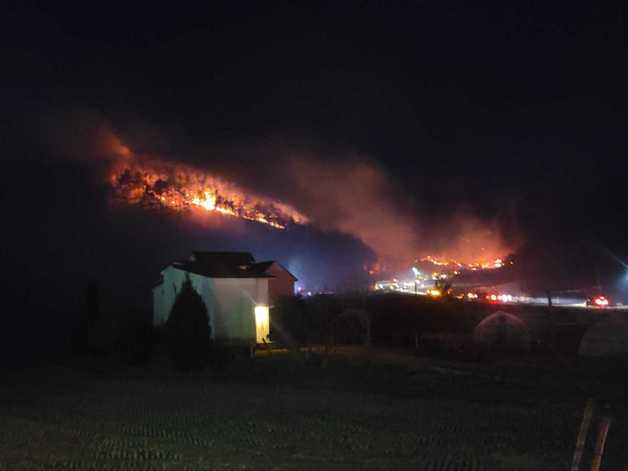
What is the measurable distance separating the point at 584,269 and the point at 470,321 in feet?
92.7

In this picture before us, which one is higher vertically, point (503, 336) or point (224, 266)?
point (224, 266)

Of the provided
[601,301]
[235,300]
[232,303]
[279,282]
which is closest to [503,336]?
[235,300]

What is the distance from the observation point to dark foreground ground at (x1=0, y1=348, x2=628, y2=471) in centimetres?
1074

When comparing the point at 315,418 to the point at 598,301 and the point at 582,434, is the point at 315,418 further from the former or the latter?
the point at 598,301

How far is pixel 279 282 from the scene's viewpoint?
40.5 metres

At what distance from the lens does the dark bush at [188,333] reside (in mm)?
26688

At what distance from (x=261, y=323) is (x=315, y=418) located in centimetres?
2030

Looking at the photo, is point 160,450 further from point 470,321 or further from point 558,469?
point 470,321

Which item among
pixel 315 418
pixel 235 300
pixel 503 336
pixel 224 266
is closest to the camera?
pixel 315 418

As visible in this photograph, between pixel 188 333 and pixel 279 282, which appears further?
pixel 279 282

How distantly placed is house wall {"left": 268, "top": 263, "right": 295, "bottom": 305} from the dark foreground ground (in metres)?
14.9

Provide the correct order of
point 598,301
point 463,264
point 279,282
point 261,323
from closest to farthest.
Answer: point 261,323 < point 598,301 < point 279,282 < point 463,264

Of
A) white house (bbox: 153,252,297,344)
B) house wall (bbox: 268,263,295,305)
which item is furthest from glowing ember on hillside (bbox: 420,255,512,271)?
white house (bbox: 153,252,297,344)

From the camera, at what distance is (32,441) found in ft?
41.9
